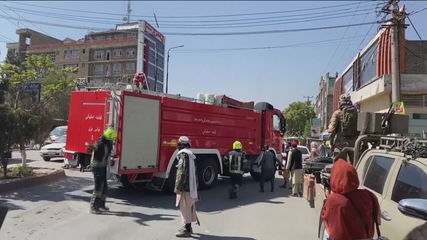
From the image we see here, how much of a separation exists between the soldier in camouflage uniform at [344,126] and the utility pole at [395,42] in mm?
9657

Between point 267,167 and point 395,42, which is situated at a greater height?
point 395,42

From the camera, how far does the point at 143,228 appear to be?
10.3 metres

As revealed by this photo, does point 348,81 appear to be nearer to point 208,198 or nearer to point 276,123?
point 276,123

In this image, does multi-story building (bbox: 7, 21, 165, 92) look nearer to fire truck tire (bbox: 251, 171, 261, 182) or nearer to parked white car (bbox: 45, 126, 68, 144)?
parked white car (bbox: 45, 126, 68, 144)

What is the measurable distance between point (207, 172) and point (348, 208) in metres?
12.3

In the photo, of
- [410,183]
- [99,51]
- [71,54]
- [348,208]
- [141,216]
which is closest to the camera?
[348,208]

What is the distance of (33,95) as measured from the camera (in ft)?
56.3

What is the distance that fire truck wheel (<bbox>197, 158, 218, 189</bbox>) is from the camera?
16375 mm

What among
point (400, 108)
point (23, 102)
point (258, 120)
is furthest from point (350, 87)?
point (23, 102)

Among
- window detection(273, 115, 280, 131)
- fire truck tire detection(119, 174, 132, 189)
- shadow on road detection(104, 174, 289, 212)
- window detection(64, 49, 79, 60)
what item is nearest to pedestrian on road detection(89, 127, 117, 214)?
shadow on road detection(104, 174, 289, 212)

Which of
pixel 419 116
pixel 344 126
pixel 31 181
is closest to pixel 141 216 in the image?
pixel 344 126

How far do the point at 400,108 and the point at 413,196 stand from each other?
35.2 feet

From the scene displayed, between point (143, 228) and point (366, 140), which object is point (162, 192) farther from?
point (366, 140)

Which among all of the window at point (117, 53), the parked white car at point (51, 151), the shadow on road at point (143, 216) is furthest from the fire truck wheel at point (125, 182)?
the window at point (117, 53)
